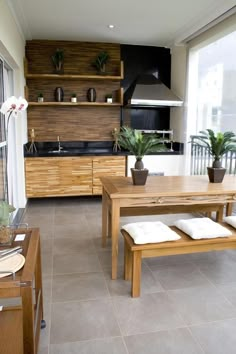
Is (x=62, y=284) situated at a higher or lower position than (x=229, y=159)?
lower

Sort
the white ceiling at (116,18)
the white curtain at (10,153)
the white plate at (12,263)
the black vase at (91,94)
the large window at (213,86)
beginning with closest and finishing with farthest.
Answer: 1. the white plate at (12,263)
2. the white ceiling at (116,18)
3. the white curtain at (10,153)
4. the large window at (213,86)
5. the black vase at (91,94)

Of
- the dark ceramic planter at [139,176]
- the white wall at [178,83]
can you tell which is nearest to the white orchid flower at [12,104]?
the dark ceramic planter at [139,176]

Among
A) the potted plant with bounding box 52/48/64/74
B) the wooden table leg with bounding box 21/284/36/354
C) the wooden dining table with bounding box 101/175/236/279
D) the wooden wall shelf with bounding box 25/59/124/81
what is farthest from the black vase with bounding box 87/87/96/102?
the wooden table leg with bounding box 21/284/36/354

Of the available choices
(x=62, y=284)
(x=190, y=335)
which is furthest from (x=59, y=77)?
(x=190, y=335)

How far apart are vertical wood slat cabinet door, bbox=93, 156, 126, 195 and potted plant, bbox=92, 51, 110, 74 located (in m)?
1.54

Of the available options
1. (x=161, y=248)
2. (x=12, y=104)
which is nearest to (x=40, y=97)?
(x=12, y=104)

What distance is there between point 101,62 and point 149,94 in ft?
3.23

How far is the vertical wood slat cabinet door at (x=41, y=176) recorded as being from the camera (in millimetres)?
4762

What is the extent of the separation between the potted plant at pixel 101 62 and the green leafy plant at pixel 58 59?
1.94 ft

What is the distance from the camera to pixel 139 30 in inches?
181

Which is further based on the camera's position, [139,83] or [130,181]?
[139,83]

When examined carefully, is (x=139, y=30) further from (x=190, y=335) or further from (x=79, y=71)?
(x=190, y=335)

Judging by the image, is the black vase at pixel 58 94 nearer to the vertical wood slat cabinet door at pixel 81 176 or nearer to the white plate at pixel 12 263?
the vertical wood slat cabinet door at pixel 81 176

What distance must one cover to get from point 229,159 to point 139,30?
2358mm
